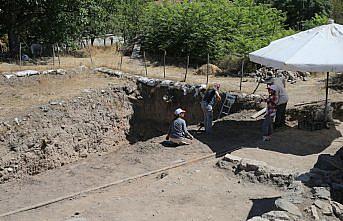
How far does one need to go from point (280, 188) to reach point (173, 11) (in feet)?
48.4

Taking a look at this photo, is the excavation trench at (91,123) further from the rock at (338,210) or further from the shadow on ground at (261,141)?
the rock at (338,210)

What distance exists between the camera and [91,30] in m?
25.7

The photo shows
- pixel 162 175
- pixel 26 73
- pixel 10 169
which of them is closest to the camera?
pixel 162 175

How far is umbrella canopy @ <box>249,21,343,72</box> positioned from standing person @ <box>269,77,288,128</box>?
2.61ft

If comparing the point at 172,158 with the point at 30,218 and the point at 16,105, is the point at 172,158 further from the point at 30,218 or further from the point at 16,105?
the point at 16,105

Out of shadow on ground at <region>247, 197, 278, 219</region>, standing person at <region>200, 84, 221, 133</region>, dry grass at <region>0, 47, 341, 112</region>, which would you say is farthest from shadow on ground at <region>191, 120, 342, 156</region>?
shadow on ground at <region>247, 197, 278, 219</region>

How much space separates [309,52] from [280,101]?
66.8 inches

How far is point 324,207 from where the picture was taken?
23.0 ft

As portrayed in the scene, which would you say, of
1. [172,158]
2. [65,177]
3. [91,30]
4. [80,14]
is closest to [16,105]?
[65,177]

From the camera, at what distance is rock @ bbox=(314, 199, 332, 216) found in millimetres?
6949

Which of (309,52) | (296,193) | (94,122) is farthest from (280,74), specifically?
(296,193)

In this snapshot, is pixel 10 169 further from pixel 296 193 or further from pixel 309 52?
pixel 309 52

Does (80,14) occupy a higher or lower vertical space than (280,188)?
higher

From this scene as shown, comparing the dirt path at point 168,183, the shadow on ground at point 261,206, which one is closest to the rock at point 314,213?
the shadow on ground at point 261,206
